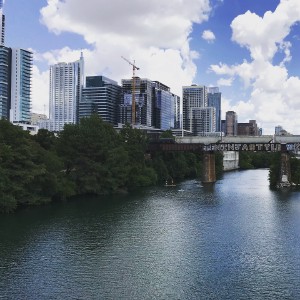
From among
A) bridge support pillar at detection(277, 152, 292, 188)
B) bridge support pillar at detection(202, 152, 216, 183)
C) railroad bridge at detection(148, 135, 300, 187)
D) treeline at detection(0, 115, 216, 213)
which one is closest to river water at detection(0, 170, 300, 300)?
treeline at detection(0, 115, 216, 213)

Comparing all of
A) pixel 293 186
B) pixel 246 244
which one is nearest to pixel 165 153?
pixel 293 186

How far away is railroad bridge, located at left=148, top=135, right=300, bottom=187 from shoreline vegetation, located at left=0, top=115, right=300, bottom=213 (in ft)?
18.3

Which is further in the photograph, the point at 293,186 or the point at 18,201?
the point at 293,186

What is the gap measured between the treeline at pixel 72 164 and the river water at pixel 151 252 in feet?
13.6

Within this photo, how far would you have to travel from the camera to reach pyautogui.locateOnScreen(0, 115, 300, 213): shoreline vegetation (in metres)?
66.1

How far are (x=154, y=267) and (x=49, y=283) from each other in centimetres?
906

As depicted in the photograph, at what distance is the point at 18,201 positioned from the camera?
2685 inches

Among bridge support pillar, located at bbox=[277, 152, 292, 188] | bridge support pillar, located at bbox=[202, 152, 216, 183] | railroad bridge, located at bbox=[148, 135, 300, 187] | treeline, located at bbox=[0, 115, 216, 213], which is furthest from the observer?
bridge support pillar, located at bbox=[202, 152, 216, 183]

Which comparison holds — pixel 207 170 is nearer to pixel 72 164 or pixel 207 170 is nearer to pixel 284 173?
pixel 284 173

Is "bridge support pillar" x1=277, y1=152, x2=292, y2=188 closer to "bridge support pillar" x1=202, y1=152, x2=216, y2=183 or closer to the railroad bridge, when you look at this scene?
the railroad bridge

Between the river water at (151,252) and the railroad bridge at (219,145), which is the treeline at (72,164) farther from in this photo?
the railroad bridge at (219,145)

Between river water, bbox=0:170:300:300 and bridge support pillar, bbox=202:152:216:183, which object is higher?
bridge support pillar, bbox=202:152:216:183

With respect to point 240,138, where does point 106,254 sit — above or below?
below

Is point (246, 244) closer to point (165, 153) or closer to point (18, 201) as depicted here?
point (18, 201)
